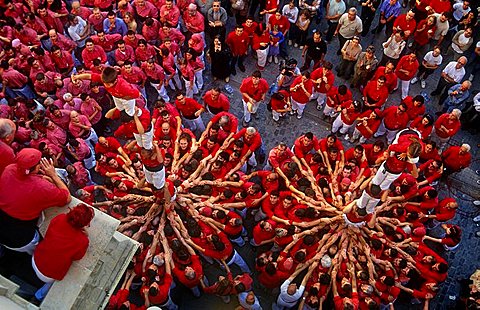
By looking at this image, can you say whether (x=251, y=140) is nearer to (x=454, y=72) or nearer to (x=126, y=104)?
Result: (x=126, y=104)

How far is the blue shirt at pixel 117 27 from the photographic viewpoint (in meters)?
16.2

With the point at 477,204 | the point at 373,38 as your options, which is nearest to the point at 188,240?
the point at 477,204

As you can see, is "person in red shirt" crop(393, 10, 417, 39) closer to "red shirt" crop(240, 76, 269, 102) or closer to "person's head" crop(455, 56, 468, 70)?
"person's head" crop(455, 56, 468, 70)

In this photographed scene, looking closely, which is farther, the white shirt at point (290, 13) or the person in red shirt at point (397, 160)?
the white shirt at point (290, 13)

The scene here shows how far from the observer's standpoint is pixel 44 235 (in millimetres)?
9258

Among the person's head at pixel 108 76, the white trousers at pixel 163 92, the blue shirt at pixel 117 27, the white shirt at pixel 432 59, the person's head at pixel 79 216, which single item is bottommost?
the white trousers at pixel 163 92

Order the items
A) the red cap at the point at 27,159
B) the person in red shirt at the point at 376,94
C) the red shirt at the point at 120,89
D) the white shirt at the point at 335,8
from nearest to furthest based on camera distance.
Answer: the red cap at the point at 27,159 → the red shirt at the point at 120,89 → the person in red shirt at the point at 376,94 → the white shirt at the point at 335,8

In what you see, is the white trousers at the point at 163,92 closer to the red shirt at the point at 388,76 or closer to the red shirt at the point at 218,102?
the red shirt at the point at 218,102

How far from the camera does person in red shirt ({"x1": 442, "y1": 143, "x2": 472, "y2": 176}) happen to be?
13703 mm

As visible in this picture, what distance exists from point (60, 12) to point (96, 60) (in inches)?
114

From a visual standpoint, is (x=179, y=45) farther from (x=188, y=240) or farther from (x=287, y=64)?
(x=188, y=240)

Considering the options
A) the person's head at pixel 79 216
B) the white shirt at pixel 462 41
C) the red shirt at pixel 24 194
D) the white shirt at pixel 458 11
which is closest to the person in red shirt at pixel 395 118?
the white shirt at pixel 462 41

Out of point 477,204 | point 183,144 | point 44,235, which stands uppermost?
point 44,235

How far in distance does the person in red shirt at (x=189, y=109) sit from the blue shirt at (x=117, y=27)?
344cm
